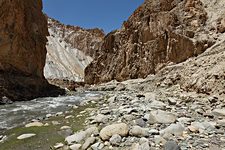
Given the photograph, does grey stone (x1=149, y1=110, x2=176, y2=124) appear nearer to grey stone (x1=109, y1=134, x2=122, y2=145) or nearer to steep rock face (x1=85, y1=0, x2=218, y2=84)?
grey stone (x1=109, y1=134, x2=122, y2=145)

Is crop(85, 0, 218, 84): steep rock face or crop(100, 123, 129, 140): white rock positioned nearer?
crop(100, 123, 129, 140): white rock

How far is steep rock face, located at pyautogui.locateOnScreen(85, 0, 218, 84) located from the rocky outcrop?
11.9 meters

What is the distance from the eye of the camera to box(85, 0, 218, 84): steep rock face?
20.5 metres

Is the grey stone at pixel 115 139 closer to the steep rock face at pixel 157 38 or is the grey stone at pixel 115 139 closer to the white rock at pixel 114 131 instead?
the white rock at pixel 114 131

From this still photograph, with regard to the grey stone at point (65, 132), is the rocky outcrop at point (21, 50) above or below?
above

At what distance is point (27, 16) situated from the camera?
24312 millimetres

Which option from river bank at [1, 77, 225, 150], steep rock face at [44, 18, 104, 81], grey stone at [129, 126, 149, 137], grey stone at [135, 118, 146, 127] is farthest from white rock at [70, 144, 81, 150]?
steep rock face at [44, 18, 104, 81]

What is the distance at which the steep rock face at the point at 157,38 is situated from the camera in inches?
806

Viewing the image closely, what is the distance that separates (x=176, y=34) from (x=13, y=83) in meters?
16.5

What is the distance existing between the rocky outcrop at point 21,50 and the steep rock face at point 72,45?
51.9m

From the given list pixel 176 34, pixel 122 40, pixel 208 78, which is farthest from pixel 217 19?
pixel 122 40

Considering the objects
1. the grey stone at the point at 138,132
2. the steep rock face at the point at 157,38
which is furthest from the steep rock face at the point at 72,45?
the grey stone at the point at 138,132

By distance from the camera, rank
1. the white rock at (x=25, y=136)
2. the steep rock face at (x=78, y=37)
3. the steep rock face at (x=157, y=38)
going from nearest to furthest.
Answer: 1. the white rock at (x=25, y=136)
2. the steep rock face at (x=157, y=38)
3. the steep rock face at (x=78, y=37)

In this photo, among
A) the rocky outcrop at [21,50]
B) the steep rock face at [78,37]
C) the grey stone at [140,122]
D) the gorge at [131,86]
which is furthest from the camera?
the steep rock face at [78,37]
